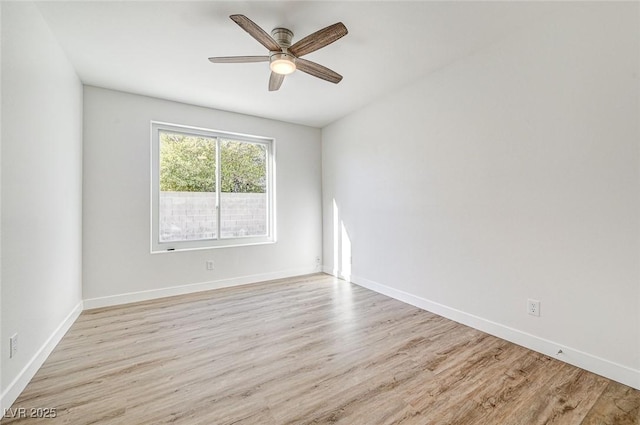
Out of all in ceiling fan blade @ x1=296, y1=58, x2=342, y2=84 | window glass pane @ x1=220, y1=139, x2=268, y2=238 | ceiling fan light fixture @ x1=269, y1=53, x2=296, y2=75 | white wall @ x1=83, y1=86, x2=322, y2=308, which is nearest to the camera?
ceiling fan light fixture @ x1=269, y1=53, x2=296, y2=75

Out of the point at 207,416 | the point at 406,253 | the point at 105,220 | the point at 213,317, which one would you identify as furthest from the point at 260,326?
the point at 105,220

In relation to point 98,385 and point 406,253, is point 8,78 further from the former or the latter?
point 406,253

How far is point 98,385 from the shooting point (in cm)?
179

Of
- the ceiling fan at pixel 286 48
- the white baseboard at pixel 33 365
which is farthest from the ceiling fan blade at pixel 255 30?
the white baseboard at pixel 33 365

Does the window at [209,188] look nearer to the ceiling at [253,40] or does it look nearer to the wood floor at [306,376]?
the ceiling at [253,40]

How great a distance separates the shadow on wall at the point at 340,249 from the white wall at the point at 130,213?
1.18 meters

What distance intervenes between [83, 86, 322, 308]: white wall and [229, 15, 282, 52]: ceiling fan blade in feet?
7.04

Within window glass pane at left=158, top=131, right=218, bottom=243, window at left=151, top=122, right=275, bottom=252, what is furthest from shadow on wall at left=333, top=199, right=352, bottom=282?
window glass pane at left=158, top=131, right=218, bottom=243

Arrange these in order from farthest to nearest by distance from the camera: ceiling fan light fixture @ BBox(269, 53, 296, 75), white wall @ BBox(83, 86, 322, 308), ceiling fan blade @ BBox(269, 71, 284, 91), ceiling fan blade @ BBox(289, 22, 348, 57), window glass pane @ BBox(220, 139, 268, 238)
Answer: window glass pane @ BBox(220, 139, 268, 238) → white wall @ BBox(83, 86, 322, 308) → ceiling fan blade @ BBox(269, 71, 284, 91) → ceiling fan light fixture @ BBox(269, 53, 296, 75) → ceiling fan blade @ BBox(289, 22, 348, 57)

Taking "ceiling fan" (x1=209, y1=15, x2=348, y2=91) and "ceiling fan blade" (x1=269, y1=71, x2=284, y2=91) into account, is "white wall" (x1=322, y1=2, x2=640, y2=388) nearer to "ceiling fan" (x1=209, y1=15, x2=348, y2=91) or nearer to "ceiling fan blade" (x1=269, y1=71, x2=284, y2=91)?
"ceiling fan" (x1=209, y1=15, x2=348, y2=91)

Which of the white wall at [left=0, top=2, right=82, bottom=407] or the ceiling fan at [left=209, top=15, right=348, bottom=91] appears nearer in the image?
the white wall at [left=0, top=2, right=82, bottom=407]

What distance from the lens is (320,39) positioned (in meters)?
1.95

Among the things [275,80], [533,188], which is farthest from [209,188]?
[533,188]

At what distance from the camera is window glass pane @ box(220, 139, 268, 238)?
13.3ft
